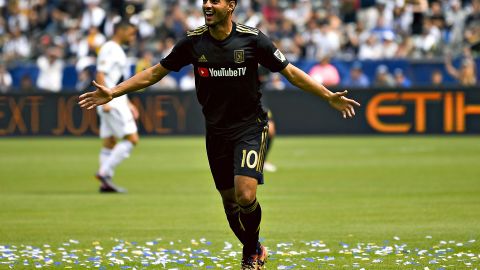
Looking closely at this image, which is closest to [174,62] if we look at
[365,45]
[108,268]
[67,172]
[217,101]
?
[217,101]

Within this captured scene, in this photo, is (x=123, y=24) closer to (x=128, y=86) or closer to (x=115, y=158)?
(x=115, y=158)

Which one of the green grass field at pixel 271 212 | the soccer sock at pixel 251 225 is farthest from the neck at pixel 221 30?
the green grass field at pixel 271 212

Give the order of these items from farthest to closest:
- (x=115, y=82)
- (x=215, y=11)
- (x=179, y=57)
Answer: (x=115, y=82)
(x=179, y=57)
(x=215, y=11)

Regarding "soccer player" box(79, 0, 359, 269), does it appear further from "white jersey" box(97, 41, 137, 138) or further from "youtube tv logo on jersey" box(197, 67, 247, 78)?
"white jersey" box(97, 41, 137, 138)

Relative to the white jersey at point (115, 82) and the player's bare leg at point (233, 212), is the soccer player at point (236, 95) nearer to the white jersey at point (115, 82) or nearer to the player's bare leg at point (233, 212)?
the player's bare leg at point (233, 212)

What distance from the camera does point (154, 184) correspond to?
1769 cm

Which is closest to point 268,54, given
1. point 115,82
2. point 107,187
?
point 115,82

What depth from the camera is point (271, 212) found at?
537 inches

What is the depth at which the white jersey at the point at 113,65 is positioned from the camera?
1591cm

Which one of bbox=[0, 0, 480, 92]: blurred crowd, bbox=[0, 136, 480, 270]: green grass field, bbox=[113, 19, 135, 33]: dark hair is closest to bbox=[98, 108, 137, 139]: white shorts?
bbox=[0, 136, 480, 270]: green grass field

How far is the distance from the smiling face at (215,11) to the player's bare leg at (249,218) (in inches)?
50.4

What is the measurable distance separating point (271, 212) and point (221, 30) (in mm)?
5300

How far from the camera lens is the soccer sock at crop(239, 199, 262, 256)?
8742 millimetres

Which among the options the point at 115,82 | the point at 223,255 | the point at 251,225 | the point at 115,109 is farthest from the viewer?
the point at 115,82
